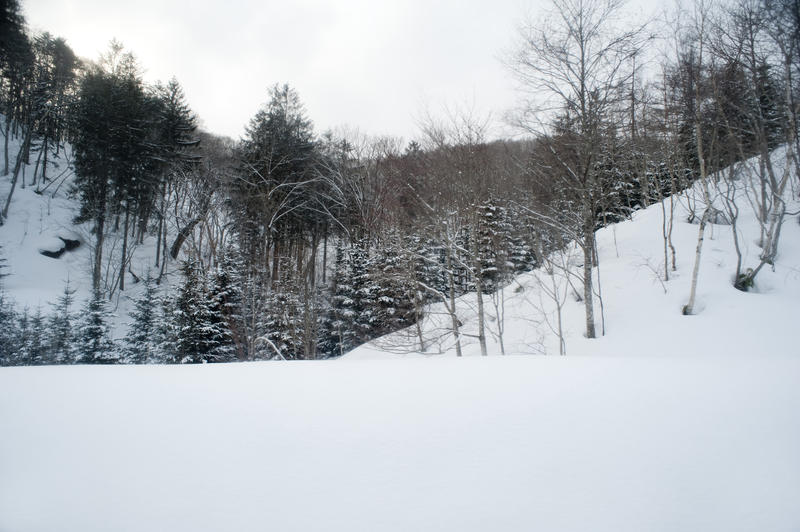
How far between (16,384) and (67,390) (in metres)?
0.46

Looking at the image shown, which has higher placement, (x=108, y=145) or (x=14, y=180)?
(x=108, y=145)

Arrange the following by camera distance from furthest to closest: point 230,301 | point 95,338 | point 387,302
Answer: point 387,302, point 230,301, point 95,338

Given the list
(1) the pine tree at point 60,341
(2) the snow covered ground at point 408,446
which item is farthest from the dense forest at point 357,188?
(2) the snow covered ground at point 408,446

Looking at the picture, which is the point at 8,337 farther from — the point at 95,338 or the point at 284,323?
the point at 284,323

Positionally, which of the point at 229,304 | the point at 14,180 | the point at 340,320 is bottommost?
the point at 340,320

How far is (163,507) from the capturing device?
66.4 inches

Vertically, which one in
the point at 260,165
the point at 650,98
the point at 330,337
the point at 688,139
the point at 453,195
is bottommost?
the point at 330,337

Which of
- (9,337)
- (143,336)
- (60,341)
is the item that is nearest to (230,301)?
(143,336)

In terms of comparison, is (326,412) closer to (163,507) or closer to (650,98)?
(163,507)

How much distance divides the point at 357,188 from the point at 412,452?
19.0 meters

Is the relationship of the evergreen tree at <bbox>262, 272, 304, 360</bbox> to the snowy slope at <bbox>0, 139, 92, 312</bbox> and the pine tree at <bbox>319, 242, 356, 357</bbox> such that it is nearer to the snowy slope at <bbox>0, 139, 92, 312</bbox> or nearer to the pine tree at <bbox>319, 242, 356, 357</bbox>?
the pine tree at <bbox>319, 242, 356, 357</bbox>

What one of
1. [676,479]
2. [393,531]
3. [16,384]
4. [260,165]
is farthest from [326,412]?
[260,165]

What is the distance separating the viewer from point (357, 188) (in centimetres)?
1978

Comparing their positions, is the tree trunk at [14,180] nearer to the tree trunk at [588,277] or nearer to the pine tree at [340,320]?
the pine tree at [340,320]
